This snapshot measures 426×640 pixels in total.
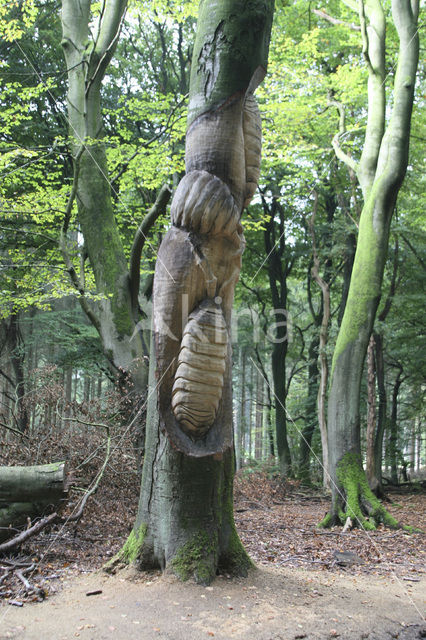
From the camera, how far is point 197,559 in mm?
3592

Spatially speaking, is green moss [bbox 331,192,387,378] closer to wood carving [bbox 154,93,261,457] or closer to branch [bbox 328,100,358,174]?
branch [bbox 328,100,358,174]

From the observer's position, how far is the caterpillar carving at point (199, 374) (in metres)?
3.63

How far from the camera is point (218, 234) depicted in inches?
150

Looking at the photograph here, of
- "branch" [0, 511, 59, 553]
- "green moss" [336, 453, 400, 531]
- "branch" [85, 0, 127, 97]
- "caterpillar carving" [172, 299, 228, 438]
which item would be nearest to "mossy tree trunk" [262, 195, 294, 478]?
"branch" [85, 0, 127, 97]

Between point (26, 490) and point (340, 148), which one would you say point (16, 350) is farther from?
point (26, 490)

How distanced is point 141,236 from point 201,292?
4.69 m

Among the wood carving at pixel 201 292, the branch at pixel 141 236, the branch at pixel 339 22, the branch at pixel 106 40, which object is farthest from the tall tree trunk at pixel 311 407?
the wood carving at pixel 201 292

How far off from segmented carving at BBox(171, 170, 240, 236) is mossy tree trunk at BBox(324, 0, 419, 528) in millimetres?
5180

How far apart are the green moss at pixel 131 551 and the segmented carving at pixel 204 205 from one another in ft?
7.49

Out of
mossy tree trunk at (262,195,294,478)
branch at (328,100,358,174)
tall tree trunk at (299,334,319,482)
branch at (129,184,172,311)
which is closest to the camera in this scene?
branch at (129,184,172,311)

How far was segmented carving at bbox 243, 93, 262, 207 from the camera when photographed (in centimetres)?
411

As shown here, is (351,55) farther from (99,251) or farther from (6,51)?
(99,251)

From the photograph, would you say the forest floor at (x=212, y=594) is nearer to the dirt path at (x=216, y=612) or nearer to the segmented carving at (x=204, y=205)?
the dirt path at (x=216, y=612)

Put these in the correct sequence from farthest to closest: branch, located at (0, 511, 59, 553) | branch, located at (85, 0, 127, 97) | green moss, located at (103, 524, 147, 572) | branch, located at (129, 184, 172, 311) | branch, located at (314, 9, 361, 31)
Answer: branch, located at (314, 9, 361, 31), branch, located at (85, 0, 127, 97), branch, located at (129, 184, 172, 311), branch, located at (0, 511, 59, 553), green moss, located at (103, 524, 147, 572)
